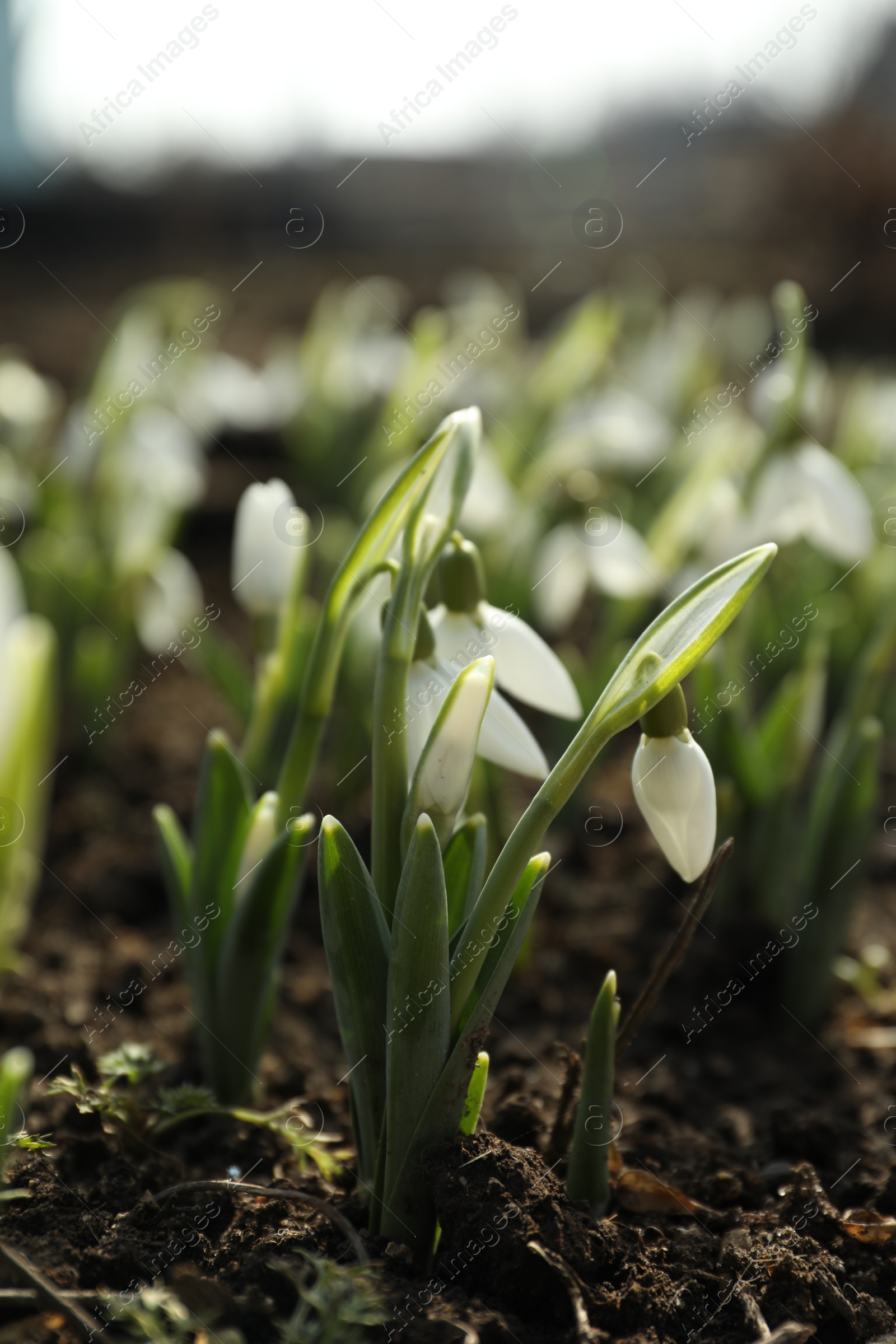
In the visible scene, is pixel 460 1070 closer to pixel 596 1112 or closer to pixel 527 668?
pixel 596 1112

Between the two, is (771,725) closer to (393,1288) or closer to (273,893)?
(273,893)

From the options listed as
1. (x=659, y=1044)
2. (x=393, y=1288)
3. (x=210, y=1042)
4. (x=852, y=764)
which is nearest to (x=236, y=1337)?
(x=393, y=1288)
